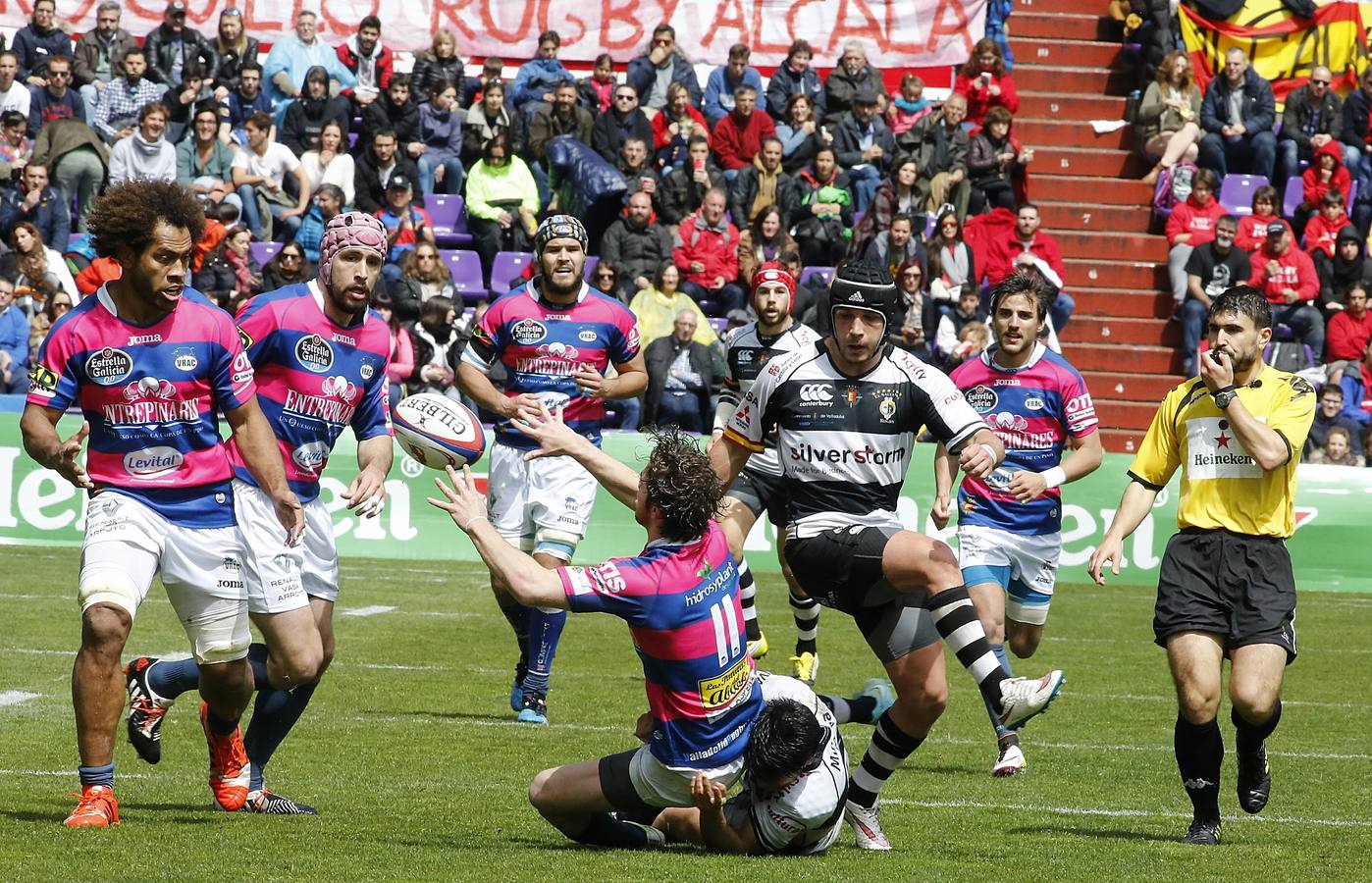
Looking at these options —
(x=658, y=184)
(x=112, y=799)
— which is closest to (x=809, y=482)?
(x=112, y=799)

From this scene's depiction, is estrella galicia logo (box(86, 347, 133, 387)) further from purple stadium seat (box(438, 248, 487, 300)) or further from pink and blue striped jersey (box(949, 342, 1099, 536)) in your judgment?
purple stadium seat (box(438, 248, 487, 300))

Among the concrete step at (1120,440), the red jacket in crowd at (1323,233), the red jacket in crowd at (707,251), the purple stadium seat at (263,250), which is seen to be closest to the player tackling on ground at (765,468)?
the red jacket in crowd at (707,251)

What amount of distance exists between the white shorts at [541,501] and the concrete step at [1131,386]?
13.6m

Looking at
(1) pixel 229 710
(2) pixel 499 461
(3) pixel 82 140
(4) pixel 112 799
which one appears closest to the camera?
(4) pixel 112 799

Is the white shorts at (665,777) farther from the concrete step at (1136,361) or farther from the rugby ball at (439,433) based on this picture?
the concrete step at (1136,361)

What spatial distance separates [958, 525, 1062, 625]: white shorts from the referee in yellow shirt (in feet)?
8.86

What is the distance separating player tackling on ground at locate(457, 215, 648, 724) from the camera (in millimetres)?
10797

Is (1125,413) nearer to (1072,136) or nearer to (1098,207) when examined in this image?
(1098,207)

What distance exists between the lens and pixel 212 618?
284 inches

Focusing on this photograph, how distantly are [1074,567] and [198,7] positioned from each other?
46.4 ft

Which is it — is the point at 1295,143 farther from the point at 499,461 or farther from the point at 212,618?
the point at 212,618

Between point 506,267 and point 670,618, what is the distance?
1590cm

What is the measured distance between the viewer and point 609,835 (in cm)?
695

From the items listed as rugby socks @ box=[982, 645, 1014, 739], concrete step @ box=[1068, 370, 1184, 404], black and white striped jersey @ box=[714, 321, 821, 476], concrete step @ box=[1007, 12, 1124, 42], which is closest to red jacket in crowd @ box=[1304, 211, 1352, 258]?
concrete step @ box=[1068, 370, 1184, 404]
